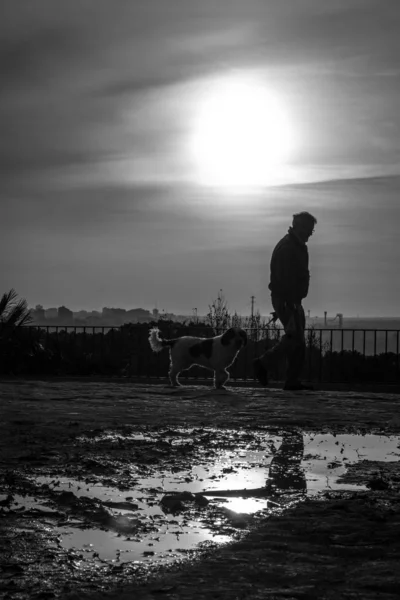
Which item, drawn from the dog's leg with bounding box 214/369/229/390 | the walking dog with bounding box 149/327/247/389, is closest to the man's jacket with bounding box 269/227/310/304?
the walking dog with bounding box 149/327/247/389

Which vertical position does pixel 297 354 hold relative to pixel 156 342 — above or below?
below

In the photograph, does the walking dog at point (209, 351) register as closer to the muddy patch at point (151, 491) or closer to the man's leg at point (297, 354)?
the man's leg at point (297, 354)

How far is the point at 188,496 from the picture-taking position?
18.3 ft

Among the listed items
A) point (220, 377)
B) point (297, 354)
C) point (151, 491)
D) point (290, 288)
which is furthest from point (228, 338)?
point (151, 491)

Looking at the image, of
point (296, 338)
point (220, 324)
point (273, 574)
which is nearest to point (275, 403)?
point (296, 338)

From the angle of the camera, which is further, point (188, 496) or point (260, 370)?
point (260, 370)

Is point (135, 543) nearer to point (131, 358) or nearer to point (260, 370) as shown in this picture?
point (260, 370)

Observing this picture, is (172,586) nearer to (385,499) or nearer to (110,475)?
(385,499)

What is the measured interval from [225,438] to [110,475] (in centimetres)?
230

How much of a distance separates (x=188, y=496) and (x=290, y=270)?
842 cm

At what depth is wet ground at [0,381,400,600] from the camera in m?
3.90

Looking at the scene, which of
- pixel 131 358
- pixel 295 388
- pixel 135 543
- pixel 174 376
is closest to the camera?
pixel 135 543

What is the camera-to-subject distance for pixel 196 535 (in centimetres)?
467

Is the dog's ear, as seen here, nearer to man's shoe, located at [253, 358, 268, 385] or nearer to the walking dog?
the walking dog
